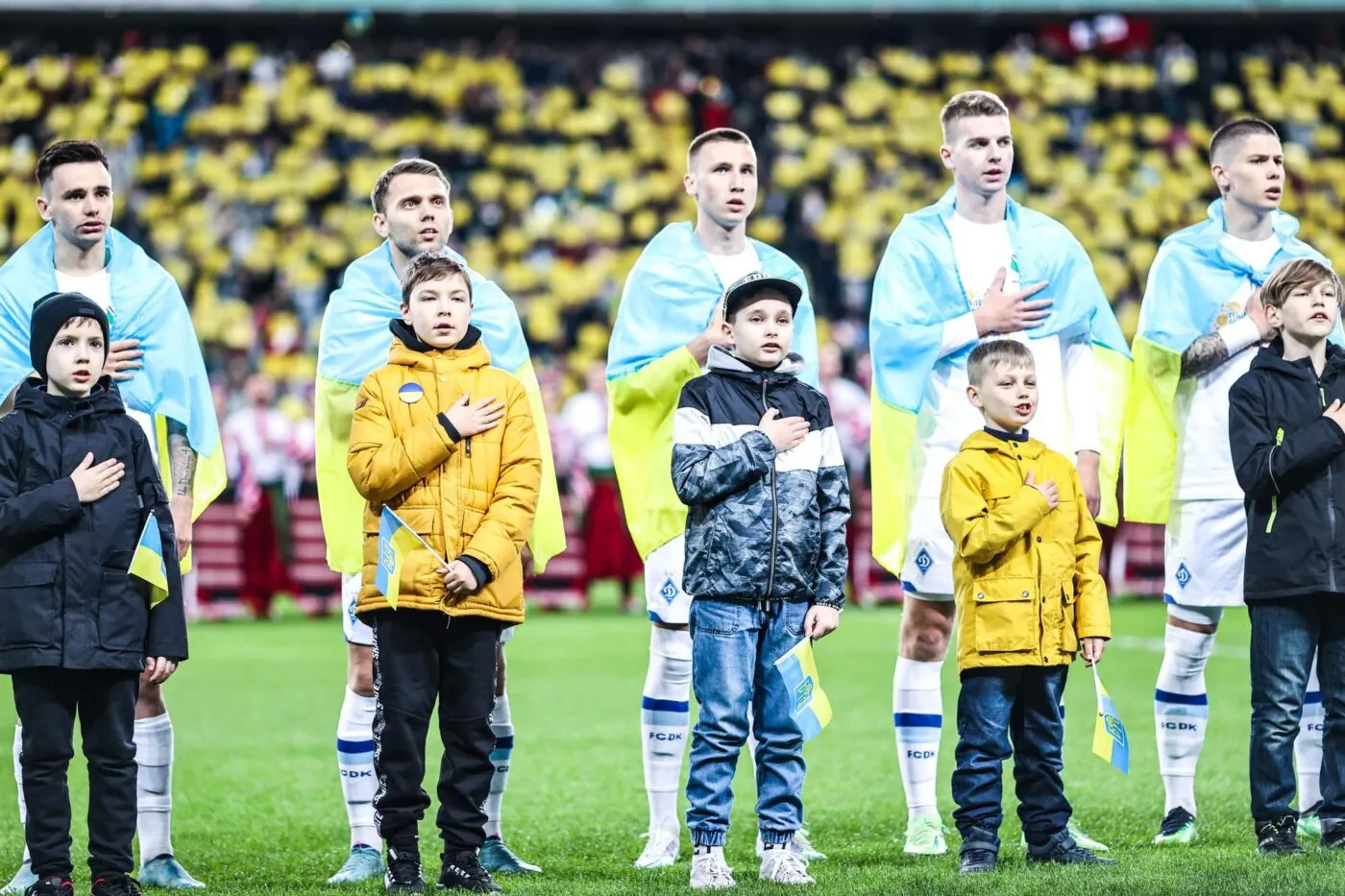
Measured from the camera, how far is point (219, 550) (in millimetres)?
15945

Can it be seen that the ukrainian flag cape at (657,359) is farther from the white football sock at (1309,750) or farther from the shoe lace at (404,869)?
the white football sock at (1309,750)

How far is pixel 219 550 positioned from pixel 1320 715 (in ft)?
37.0

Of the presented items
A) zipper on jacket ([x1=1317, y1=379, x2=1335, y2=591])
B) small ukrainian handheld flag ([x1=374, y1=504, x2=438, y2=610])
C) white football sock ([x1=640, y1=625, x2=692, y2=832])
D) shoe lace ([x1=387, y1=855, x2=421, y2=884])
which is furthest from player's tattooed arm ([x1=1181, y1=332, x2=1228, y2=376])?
shoe lace ([x1=387, y1=855, x2=421, y2=884])

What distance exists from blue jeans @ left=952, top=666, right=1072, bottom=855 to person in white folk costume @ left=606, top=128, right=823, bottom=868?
2.67 feet

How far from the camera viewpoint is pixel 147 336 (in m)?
5.95

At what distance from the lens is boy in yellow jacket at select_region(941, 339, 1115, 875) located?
17.9 ft

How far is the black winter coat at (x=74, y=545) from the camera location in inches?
196

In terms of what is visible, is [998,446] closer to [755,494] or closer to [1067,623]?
[1067,623]

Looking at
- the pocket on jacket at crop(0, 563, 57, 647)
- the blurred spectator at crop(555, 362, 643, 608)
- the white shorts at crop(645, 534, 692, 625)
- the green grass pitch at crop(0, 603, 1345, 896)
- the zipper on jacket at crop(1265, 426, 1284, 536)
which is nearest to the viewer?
the pocket on jacket at crop(0, 563, 57, 647)

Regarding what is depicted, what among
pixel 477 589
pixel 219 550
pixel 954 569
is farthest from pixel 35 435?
pixel 219 550

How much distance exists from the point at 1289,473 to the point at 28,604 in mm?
3561

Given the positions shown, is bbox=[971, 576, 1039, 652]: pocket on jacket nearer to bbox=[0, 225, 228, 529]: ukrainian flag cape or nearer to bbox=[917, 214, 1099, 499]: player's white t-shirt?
bbox=[917, 214, 1099, 499]: player's white t-shirt

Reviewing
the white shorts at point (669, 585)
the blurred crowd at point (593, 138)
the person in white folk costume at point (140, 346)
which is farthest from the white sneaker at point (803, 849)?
the blurred crowd at point (593, 138)

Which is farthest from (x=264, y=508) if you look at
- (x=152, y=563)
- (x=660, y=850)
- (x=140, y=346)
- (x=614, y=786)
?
(x=152, y=563)
